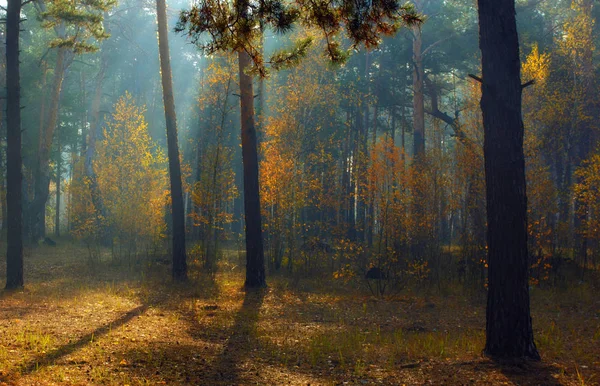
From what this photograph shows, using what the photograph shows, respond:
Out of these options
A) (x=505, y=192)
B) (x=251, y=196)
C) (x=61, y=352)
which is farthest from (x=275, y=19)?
(x=251, y=196)

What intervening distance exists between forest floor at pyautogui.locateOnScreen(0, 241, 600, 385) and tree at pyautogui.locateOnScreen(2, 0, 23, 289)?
1.26 meters

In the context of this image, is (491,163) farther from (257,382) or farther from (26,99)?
Answer: (26,99)

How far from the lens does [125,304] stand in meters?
12.1

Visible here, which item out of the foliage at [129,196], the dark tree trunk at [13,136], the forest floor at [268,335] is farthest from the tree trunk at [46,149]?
the dark tree trunk at [13,136]

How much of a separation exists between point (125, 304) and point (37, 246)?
17.8 metres

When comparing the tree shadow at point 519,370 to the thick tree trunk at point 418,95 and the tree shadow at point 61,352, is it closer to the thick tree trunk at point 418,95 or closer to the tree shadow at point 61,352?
the tree shadow at point 61,352

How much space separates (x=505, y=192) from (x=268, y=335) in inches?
188

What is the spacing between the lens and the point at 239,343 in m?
8.51

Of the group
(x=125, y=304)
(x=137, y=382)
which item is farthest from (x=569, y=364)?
(x=125, y=304)

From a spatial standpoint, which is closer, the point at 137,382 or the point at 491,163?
the point at 137,382

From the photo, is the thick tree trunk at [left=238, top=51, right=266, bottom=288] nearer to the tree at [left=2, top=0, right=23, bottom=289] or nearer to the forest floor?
the forest floor

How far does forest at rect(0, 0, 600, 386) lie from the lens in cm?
689

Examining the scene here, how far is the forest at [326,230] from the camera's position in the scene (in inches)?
271

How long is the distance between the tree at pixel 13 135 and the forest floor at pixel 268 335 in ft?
4.13
